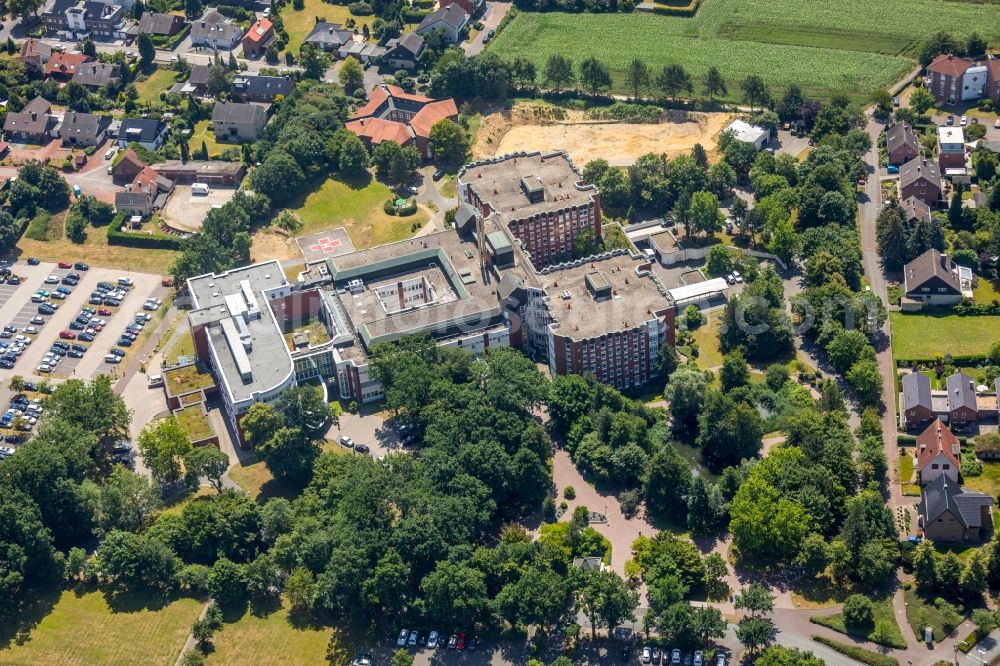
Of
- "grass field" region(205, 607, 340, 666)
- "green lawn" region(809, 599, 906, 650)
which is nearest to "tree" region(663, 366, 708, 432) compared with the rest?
"green lawn" region(809, 599, 906, 650)

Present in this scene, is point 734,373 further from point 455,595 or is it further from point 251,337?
point 251,337

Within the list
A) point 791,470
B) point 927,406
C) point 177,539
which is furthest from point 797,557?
point 177,539

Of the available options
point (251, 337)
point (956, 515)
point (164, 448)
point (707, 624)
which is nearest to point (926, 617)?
point (956, 515)

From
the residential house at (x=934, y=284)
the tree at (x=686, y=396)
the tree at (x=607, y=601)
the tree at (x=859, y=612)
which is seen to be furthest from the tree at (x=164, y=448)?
the residential house at (x=934, y=284)

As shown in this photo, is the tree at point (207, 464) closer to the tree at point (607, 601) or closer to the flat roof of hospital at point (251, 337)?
the flat roof of hospital at point (251, 337)

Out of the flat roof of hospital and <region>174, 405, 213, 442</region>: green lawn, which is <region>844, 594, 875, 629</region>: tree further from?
<region>174, 405, 213, 442</region>: green lawn

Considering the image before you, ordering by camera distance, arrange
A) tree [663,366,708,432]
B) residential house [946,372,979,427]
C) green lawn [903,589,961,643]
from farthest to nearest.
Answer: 1. tree [663,366,708,432]
2. residential house [946,372,979,427]
3. green lawn [903,589,961,643]
